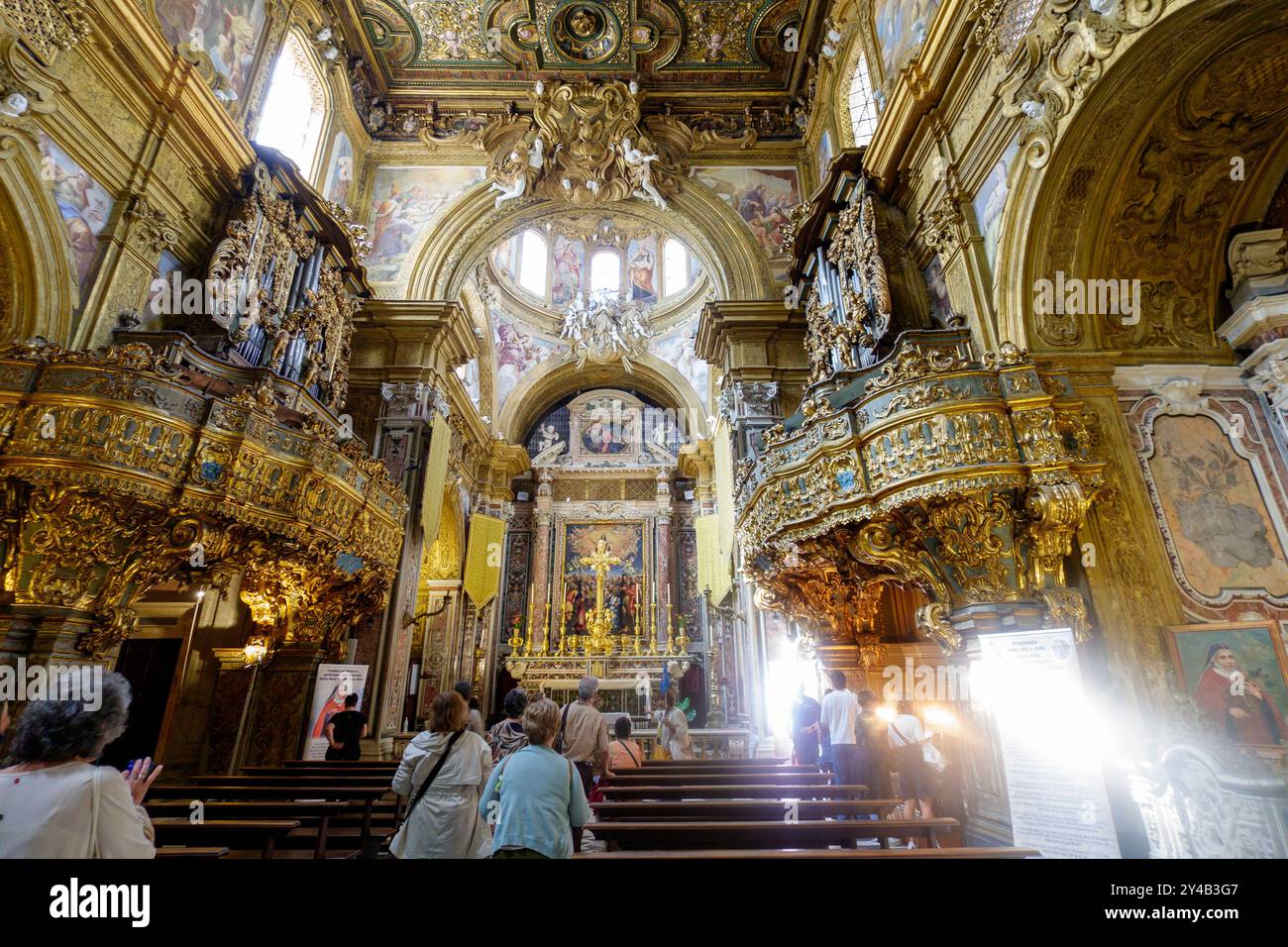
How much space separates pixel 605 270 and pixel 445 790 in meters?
18.7

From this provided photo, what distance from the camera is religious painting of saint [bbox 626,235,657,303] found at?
19.4 meters

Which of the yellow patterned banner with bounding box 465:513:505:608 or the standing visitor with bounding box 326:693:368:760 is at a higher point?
the yellow patterned banner with bounding box 465:513:505:608

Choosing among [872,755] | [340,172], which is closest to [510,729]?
[872,755]

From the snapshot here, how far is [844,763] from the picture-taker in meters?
5.71

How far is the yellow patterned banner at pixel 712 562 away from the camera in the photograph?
11.9 metres

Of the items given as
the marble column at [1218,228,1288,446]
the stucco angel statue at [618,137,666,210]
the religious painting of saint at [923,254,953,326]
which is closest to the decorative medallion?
the stucco angel statue at [618,137,666,210]

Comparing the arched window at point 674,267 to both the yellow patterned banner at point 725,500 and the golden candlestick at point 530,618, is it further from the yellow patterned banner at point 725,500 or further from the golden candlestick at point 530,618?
the golden candlestick at point 530,618

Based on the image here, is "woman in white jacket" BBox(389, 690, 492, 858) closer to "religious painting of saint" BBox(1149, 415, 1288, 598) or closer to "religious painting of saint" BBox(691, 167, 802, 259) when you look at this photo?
"religious painting of saint" BBox(1149, 415, 1288, 598)

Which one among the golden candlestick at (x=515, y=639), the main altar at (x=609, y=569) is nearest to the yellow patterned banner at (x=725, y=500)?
the main altar at (x=609, y=569)

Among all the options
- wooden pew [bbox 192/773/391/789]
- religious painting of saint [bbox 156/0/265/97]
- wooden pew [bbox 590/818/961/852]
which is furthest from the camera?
religious painting of saint [bbox 156/0/265/97]

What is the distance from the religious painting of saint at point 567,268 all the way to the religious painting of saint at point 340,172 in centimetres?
795

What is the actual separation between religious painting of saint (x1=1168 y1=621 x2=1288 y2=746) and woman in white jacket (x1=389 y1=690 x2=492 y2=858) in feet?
16.5
